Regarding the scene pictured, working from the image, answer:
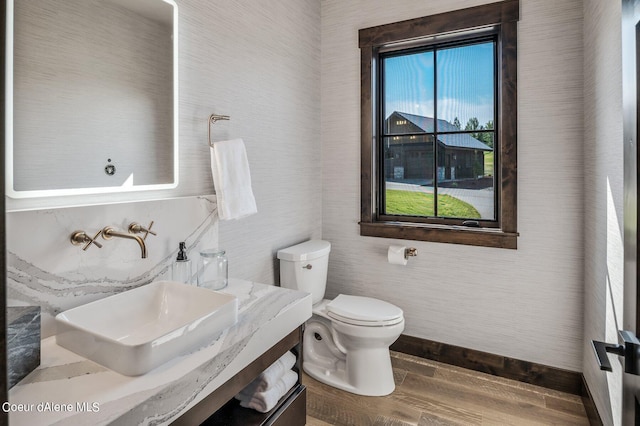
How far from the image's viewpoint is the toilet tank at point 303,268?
7.45 feet

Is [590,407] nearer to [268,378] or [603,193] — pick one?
[603,193]

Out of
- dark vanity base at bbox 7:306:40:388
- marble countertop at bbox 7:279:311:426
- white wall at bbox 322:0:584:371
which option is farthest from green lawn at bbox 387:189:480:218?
dark vanity base at bbox 7:306:40:388

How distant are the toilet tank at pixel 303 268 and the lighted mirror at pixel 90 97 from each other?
2.95 ft

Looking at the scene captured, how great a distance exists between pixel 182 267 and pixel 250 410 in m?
0.62

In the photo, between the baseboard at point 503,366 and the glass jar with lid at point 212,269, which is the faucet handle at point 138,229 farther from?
the baseboard at point 503,366

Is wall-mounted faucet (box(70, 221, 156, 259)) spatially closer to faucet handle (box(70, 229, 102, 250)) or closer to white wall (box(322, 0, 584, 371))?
faucet handle (box(70, 229, 102, 250))

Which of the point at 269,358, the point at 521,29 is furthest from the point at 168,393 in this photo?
the point at 521,29

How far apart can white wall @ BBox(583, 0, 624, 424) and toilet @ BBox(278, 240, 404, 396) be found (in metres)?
0.95

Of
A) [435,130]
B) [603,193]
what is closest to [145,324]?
[603,193]

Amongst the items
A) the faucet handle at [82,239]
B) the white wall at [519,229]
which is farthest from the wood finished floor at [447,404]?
the faucet handle at [82,239]

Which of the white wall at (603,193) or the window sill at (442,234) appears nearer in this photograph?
the white wall at (603,193)

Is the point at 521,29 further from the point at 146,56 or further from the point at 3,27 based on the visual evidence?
the point at 3,27

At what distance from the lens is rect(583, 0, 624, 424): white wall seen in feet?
4.72

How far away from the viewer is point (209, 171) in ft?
5.96
